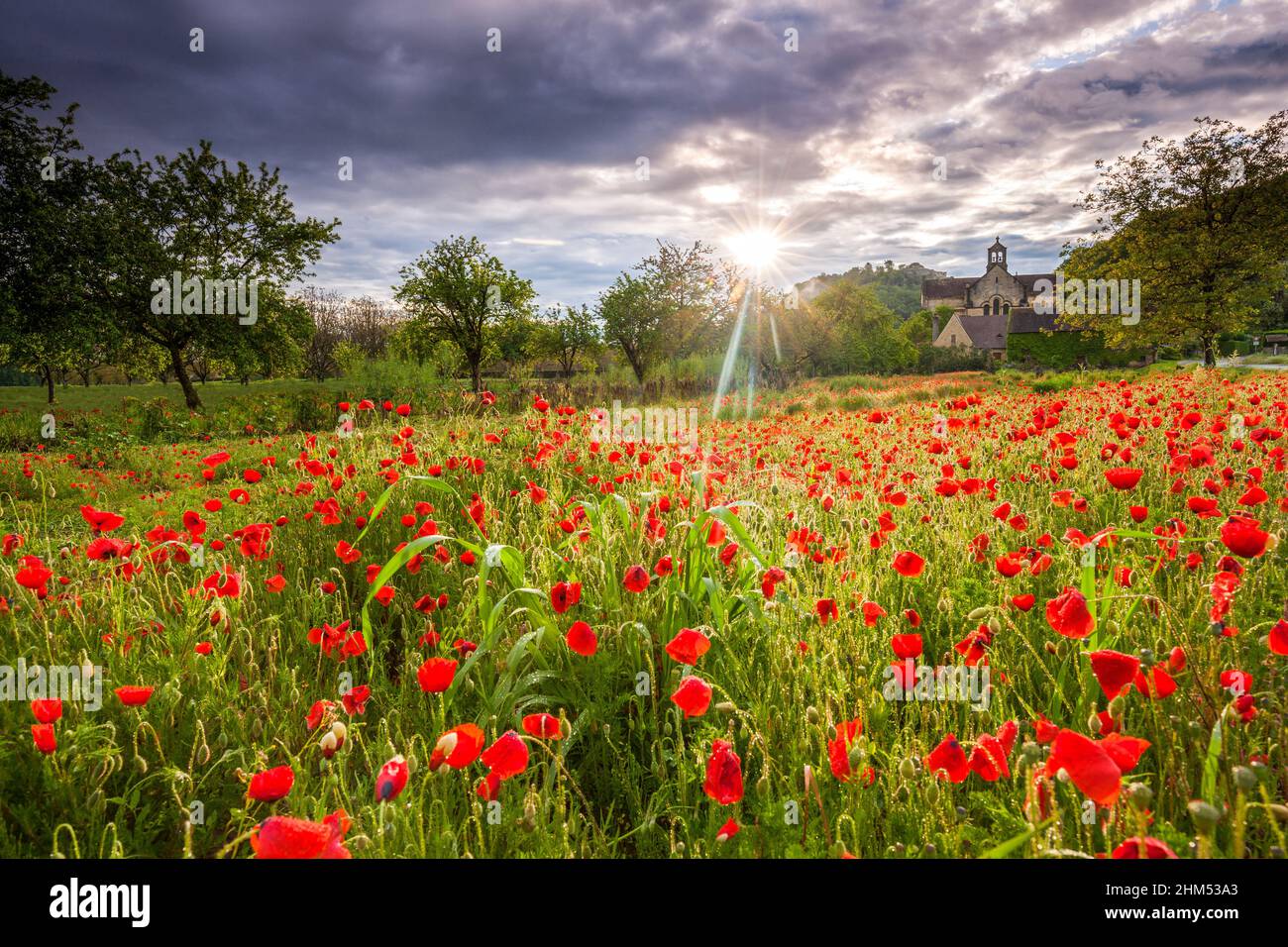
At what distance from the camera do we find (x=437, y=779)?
1.82 m

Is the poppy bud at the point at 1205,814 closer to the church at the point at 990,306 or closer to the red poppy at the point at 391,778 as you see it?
the red poppy at the point at 391,778

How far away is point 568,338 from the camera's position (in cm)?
3981

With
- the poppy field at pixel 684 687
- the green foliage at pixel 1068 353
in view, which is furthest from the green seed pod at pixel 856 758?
the green foliage at pixel 1068 353

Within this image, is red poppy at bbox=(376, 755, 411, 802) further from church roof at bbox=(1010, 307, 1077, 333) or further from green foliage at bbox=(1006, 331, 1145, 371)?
church roof at bbox=(1010, 307, 1077, 333)

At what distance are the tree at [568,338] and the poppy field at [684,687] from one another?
31.9 meters

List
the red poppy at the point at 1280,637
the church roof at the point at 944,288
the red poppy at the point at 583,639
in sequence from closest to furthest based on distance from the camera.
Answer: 1. the red poppy at the point at 1280,637
2. the red poppy at the point at 583,639
3. the church roof at the point at 944,288

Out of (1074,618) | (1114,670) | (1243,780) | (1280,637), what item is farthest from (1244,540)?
(1243,780)

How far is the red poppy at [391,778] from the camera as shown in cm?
107

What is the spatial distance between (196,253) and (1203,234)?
38.9 m

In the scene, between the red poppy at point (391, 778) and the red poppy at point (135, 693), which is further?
the red poppy at point (135, 693)
